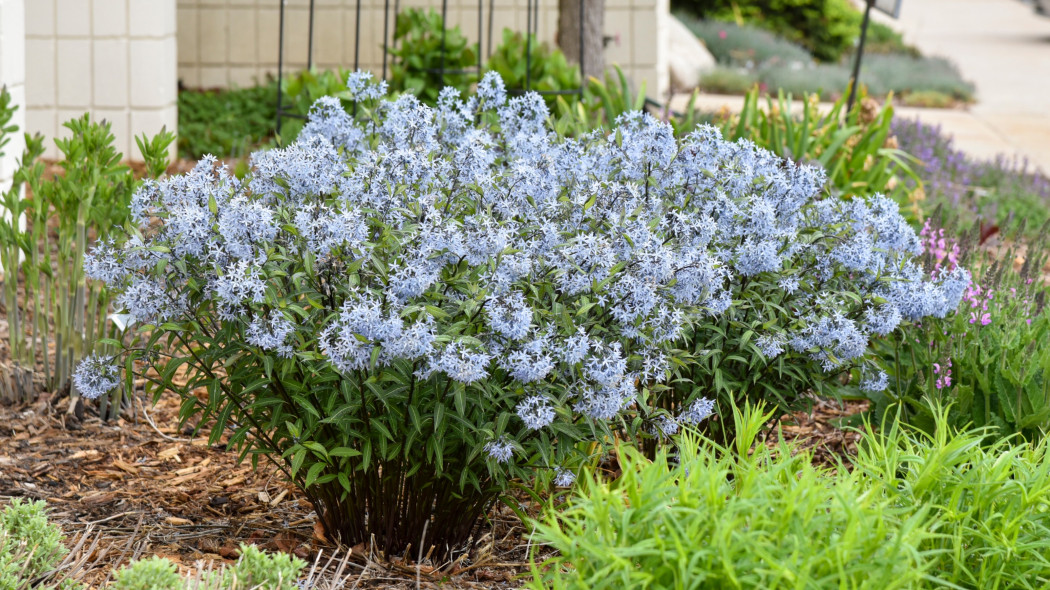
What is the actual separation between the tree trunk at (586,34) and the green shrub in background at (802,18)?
10.0 meters

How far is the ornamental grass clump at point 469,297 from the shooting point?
7.65 feet

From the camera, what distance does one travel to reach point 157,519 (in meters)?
Answer: 2.94

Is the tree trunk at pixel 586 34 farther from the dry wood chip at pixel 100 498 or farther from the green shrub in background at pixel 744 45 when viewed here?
the green shrub in background at pixel 744 45

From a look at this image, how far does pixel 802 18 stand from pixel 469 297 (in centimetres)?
1627

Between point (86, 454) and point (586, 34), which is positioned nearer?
point (86, 454)

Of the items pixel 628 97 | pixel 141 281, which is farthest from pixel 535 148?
pixel 628 97

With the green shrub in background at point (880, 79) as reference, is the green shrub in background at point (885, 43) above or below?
above

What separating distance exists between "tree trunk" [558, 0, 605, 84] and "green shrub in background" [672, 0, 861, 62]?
395 inches

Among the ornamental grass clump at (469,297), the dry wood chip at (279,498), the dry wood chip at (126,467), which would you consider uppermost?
the ornamental grass clump at (469,297)

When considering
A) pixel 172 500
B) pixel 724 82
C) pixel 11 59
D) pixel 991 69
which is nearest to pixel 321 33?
pixel 11 59

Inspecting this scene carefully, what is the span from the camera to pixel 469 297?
7.98ft

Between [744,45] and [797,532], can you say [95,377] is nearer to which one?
[797,532]

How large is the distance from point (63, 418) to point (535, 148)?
1817 mm

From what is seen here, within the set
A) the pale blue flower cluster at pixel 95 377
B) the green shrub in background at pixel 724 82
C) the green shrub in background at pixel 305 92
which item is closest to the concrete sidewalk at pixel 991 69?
the green shrub in background at pixel 724 82
